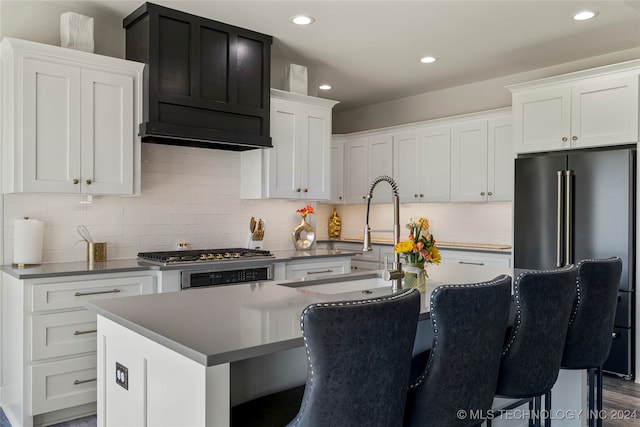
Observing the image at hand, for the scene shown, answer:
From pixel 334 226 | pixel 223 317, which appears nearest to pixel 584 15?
pixel 223 317

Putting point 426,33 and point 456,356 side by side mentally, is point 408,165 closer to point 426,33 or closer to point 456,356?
point 426,33

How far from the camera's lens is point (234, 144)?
4.09 metres

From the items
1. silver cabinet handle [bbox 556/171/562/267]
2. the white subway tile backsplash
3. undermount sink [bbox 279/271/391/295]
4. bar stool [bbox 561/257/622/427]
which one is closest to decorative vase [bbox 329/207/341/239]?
the white subway tile backsplash

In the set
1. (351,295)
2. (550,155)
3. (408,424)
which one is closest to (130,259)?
(351,295)

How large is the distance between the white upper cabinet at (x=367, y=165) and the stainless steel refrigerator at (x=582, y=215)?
187 cm

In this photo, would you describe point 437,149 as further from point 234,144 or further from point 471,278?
point 471,278

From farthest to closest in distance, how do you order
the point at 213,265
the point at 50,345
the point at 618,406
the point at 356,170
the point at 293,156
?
the point at 356,170, the point at 293,156, the point at 213,265, the point at 618,406, the point at 50,345

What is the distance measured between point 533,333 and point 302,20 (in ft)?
9.21

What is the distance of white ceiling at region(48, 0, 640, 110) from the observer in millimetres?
3582

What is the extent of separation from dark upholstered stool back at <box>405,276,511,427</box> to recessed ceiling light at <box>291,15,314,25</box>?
8.93 feet

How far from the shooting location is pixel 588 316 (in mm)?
2412

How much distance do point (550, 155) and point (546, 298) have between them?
2667mm

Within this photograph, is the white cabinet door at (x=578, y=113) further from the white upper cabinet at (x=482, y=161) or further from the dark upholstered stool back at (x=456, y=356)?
the dark upholstered stool back at (x=456, y=356)

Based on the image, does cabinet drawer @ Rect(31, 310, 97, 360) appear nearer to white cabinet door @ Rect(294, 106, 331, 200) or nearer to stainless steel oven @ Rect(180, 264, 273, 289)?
stainless steel oven @ Rect(180, 264, 273, 289)
